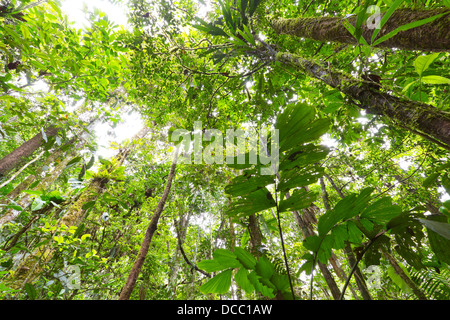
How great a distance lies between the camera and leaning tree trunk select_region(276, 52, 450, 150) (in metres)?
0.98

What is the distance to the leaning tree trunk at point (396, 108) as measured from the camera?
98 cm

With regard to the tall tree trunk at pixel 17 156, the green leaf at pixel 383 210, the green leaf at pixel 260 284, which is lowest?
the green leaf at pixel 260 284

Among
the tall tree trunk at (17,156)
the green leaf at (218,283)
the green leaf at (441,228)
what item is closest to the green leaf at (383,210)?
the green leaf at (441,228)

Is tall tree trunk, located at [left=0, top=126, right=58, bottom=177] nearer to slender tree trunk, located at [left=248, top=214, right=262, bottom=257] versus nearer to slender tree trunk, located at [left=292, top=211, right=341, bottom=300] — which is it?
slender tree trunk, located at [left=248, top=214, right=262, bottom=257]

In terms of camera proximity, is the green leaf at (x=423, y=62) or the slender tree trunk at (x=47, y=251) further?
the slender tree trunk at (x=47, y=251)

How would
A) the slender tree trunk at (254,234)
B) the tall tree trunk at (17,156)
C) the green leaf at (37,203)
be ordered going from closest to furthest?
the green leaf at (37,203) → the slender tree trunk at (254,234) → the tall tree trunk at (17,156)

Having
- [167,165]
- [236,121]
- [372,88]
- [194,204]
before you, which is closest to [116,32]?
[236,121]

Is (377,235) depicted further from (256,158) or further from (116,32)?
(116,32)

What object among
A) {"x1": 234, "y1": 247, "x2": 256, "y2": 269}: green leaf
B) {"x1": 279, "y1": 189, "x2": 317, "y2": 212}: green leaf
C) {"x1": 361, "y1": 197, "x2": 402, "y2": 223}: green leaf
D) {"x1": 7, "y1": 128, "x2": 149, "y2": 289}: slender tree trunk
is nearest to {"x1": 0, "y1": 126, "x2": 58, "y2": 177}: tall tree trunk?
{"x1": 7, "y1": 128, "x2": 149, "y2": 289}: slender tree trunk

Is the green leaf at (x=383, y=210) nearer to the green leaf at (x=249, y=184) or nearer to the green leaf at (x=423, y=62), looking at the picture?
the green leaf at (x=249, y=184)

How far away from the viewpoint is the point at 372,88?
1.30 metres

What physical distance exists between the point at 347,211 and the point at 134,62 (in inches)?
125

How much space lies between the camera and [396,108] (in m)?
1.16
